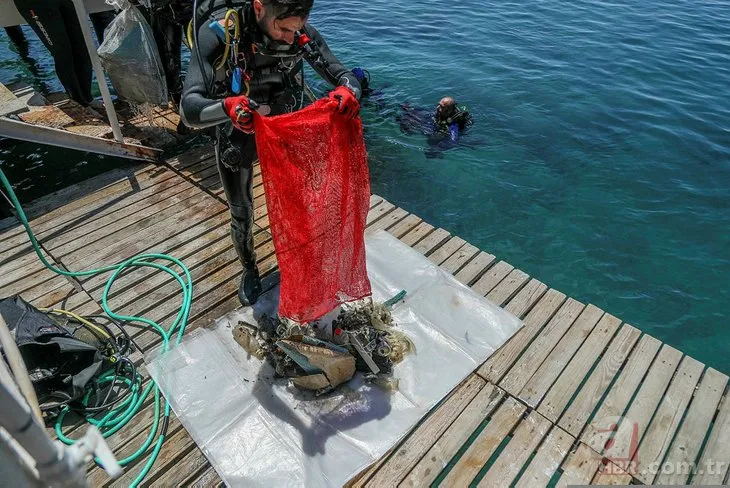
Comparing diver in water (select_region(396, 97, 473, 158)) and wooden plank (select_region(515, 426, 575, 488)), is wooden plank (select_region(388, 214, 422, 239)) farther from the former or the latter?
diver in water (select_region(396, 97, 473, 158))

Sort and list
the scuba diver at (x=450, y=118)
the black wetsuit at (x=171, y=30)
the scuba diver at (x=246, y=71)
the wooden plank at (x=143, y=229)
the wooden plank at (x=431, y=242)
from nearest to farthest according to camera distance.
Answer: the scuba diver at (x=246, y=71)
the wooden plank at (x=143, y=229)
the wooden plank at (x=431, y=242)
the black wetsuit at (x=171, y=30)
the scuba diver at (x=450, y=118)

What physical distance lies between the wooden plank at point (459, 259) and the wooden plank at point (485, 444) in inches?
56.3

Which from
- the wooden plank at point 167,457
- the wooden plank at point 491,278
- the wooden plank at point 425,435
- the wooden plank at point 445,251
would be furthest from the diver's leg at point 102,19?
the wooden plank at point 425,435

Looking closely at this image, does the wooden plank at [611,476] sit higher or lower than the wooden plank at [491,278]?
lower

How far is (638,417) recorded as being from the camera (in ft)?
11.0

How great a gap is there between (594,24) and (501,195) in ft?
31.8

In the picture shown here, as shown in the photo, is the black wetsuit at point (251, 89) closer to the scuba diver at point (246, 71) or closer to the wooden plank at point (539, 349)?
the scuba diver at point (246, 71)

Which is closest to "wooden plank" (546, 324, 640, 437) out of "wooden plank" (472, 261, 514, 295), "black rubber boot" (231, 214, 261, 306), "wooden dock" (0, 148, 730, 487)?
"wooden dock" (0, 148, 730, 487)

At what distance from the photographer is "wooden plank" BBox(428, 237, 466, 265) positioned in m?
4.57

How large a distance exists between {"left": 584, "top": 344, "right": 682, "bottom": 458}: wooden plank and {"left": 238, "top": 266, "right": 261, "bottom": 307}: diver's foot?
2.89 metres

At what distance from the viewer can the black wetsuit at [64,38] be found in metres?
5.44

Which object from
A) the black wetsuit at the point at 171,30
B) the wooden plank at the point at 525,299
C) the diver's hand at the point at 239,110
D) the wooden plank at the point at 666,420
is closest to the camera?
the diver's hand at the point at 239,110

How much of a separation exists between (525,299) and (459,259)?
76 cm

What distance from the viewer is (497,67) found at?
10.8 metres
